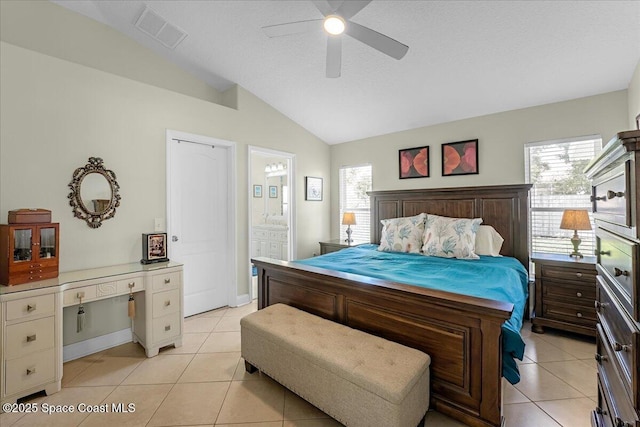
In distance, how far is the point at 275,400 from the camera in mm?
1938

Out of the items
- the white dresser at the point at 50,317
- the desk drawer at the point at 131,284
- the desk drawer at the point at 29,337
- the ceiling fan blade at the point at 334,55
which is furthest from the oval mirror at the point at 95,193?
the ceiling fan blade at the point at 334,55

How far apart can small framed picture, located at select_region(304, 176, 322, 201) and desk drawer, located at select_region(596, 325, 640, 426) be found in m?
3.82

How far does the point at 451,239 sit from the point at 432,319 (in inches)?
66.2

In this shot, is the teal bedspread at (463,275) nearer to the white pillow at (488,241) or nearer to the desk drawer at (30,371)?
the white pillow at (488,241)

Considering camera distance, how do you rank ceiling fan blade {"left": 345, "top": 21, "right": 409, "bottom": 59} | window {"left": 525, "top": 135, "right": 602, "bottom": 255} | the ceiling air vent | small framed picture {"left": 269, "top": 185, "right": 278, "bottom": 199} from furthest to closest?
1. small framed picture {"left": 269, "top": 185, "right": 278, "bottom": 199}
2. window {"left": 525, "top": 135, "right": 602, "bottom": 255}
3. the ceiling air vent
4. ceiling fan blade {"left": 345, "top": 21, "right": 409, "bottom": 59}

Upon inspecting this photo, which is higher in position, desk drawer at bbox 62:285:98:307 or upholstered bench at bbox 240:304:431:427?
desk drawer at bbox 62:285:98:307

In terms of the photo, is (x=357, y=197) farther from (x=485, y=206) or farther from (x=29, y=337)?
(x=29, y=337)

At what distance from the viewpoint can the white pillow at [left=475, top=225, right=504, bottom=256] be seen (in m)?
3.28

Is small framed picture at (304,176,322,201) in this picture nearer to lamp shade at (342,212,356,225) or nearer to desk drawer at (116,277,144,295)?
lamp shade at (342,212,356,225)

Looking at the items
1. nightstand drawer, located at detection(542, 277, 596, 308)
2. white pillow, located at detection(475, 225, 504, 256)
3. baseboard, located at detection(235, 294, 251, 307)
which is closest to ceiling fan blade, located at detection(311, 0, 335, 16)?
white pillow, located at detection(475, 225, 504, 256)

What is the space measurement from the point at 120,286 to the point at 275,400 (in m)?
1.62

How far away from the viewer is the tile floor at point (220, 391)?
1760 mm

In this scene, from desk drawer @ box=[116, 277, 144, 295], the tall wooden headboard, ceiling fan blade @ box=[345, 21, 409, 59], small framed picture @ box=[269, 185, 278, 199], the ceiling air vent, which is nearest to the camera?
ceiling fan blade @ box=[345, 21, 409, 59]

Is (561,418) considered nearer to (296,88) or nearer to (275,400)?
(275,400)
